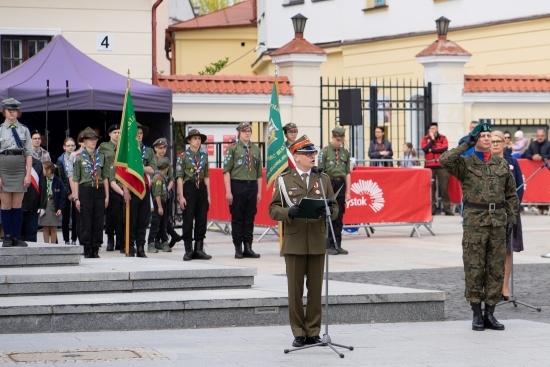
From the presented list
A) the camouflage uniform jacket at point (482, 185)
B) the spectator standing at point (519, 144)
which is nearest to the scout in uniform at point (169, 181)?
the camouflage uniform jacket at point (482, 185)

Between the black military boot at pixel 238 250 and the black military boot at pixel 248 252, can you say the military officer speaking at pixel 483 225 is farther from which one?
the black military boot at pixel 248 252

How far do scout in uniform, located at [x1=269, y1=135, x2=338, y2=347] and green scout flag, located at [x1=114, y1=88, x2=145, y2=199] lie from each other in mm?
6677

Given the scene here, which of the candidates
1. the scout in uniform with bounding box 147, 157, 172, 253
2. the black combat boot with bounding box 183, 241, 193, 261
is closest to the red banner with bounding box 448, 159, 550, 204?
the scout in uniform with bounding box 147, 157, 172, 253

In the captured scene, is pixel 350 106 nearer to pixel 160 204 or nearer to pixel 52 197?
pixel 160 204

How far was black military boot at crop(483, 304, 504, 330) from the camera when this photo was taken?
1173 centimetres

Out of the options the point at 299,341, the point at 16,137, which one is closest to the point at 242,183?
the point at 16,137

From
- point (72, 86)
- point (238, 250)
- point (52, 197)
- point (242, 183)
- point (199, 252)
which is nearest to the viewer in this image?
point (199, 252)

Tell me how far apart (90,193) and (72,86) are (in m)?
5.94

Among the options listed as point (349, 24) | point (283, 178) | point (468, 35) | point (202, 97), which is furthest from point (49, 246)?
point (349, 24)

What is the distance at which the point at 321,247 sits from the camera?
10.7 meters

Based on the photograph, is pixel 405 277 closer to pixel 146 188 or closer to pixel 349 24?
pixel 146 188

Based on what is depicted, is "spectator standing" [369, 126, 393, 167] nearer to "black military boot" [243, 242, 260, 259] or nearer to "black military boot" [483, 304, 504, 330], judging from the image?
"black military boot" [243, 242, 260, 259]

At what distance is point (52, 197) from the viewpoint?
1903cm

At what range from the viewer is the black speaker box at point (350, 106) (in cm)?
2456
